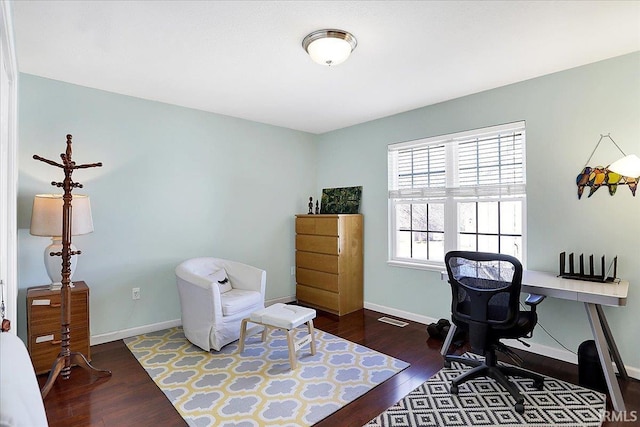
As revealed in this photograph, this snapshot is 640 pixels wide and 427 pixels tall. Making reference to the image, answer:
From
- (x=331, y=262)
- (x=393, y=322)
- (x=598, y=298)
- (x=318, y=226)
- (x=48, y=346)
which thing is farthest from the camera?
(x=318, y=226)

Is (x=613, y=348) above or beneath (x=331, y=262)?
beneath

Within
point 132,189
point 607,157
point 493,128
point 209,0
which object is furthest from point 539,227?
point 132,189

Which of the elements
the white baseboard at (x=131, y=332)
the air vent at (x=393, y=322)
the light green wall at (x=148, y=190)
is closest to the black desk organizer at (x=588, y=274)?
the air vent at (x=393, y=322)

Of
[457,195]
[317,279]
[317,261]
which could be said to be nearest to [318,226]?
[317,261]

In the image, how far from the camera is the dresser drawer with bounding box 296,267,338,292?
4.16 meters

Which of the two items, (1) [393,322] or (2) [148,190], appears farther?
(1) [393,322]

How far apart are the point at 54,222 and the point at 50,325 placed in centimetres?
82

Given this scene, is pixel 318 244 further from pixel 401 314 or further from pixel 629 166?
pixel 629 166

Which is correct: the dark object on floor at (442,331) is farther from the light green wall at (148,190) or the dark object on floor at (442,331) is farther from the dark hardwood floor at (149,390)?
the light green wall at (148,190)

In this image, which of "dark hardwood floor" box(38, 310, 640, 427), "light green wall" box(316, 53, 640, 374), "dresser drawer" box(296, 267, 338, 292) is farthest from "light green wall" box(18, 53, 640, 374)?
"dark hardwood floor" box(38, 310, 640, 427)

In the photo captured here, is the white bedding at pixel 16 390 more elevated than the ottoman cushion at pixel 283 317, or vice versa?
the white bedding at pixel 16 390

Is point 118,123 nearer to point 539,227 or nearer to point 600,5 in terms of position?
point 600,5

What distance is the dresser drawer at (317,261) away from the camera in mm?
4152

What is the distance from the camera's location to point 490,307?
7.72 feet
